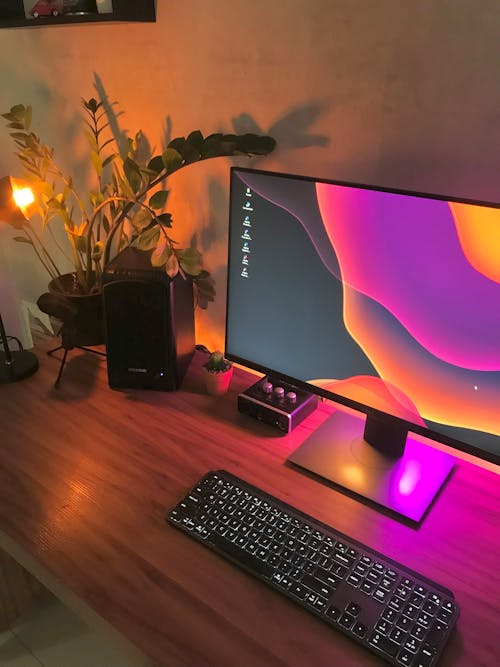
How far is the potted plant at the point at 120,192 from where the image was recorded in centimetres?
114

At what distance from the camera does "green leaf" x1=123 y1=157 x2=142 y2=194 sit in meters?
1.17

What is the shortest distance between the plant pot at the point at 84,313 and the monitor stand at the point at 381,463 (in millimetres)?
608

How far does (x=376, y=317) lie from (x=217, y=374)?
42 centimetres

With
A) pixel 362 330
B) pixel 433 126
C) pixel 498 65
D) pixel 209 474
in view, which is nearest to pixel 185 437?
pixel 209 474

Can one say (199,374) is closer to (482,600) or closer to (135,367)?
(135,367)

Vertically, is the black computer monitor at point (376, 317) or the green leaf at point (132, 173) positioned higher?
the green leaf at point (132, 173)

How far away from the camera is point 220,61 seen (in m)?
1.16

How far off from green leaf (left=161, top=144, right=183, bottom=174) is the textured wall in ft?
0.49

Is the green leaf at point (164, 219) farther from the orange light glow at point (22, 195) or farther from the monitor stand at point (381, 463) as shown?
Answer: the monitor stand at point (381, 463)

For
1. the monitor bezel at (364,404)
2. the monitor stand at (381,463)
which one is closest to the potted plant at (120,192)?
the monitor bezel at (364,404)

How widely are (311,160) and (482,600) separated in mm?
798

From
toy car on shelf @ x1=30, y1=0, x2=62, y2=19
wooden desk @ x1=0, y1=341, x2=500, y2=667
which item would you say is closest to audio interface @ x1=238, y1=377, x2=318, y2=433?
wooden desk @ x1=0, y1=341, x2=500, y2=667

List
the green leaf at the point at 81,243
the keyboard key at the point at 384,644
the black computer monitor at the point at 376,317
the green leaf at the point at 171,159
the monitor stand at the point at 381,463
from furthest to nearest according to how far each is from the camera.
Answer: the green leaf at the point at 81,243
the green leaf at the point at 171,159
the monitor stand at the point at 381,463
the black computer monitor at the point at 376,317
the keyboard key at the point at 384,644

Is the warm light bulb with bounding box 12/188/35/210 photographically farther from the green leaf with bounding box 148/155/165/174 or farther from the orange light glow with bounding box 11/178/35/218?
the green leaf with bounding box 148/155/165/174
